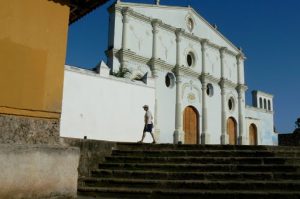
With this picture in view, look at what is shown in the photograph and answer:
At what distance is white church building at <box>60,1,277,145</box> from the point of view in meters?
13.4

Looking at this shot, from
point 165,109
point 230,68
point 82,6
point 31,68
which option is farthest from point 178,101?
point 31,68

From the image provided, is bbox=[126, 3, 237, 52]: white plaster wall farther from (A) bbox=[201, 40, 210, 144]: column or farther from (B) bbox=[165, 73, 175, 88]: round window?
(B) bbox=[165, 73, 175, 88]: round window

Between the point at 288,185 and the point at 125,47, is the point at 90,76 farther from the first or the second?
the point at 288,185

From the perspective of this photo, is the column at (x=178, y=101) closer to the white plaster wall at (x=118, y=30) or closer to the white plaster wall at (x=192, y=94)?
the white plaster wall at (x=192, y=94)

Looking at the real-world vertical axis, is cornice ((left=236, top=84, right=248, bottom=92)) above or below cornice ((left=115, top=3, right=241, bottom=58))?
below

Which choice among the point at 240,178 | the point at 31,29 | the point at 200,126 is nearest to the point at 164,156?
the point at 240,178

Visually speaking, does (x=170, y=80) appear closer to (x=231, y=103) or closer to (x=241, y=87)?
(x=231, y=103)

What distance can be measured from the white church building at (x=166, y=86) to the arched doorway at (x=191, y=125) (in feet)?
0.22

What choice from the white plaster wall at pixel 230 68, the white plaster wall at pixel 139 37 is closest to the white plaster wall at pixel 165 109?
the white plaster wall at pixel 139 37

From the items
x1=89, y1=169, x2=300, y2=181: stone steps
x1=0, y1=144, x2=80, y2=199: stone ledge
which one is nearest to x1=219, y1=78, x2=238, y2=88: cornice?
x1=89, y1=169, x2=300, y2=181: stone steps

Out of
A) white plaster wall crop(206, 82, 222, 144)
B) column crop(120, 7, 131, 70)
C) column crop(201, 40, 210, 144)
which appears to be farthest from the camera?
white plaster wall crop(206, 82, 222, 144)

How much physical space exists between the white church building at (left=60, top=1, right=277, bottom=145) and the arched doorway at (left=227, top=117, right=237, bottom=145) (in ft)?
0.24

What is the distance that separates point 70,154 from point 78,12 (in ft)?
9.19

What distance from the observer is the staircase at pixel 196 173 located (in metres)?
6.38
